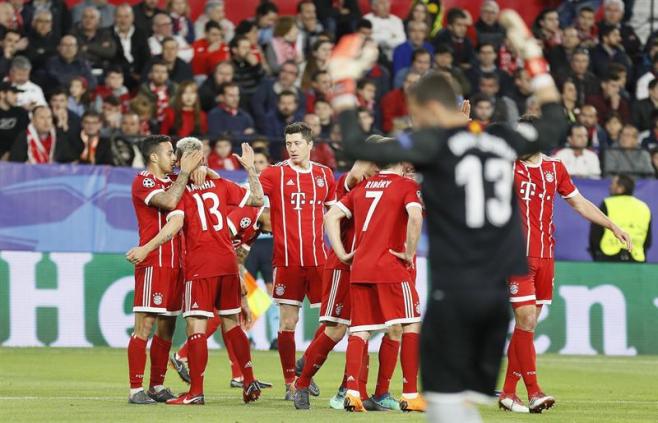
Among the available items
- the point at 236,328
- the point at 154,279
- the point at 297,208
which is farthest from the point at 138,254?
the point at 297,208

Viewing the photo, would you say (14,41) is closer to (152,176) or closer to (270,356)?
(270,356)

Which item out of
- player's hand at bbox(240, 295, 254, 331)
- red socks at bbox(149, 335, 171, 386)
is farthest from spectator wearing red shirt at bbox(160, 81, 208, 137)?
red socks at bbox(149, 335, 171, 386)

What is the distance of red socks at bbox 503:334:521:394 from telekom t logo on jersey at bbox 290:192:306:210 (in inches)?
97.1

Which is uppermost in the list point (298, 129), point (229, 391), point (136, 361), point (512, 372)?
point (298, 129)

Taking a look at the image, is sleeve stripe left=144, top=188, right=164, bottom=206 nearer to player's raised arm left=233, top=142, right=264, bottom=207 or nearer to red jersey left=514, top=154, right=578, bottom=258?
player's raised arm left=233, top=142, right=264, bottom=207

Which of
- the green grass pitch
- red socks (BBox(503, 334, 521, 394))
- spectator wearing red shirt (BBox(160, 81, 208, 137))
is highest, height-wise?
spectator wearing red shirt (BBox(160, 81, 208, 137))

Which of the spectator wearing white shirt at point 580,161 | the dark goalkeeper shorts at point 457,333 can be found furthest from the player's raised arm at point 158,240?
the spectator wearing white shirt at point 580,161

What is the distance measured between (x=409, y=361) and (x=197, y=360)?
1.83 m

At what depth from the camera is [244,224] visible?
13906 millimetres

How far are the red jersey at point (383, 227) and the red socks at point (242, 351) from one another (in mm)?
1383

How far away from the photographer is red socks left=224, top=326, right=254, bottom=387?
1246 cm

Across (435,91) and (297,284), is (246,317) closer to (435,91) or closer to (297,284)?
(297,284)

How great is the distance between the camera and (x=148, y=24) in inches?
928

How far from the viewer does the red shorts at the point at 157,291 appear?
1257cm
